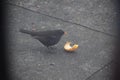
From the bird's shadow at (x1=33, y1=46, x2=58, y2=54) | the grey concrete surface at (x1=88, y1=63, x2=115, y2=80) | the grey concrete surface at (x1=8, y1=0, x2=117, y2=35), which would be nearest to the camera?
the grey concrete surface at (x1=88, y1=63, x2=115, y2=80)

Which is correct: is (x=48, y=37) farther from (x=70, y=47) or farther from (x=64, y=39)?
(x=64, y=39)

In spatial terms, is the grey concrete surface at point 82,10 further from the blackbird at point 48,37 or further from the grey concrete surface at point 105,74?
the grey concrete surface at point 105,74

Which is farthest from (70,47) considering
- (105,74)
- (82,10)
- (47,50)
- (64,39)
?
(82,10)

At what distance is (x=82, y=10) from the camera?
25.7 ft

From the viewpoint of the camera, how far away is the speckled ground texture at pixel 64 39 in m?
5.61

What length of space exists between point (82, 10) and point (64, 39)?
1.39 meters

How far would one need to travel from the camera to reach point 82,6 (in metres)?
7.99

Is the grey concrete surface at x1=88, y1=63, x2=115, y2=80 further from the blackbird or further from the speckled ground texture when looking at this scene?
the blackbird

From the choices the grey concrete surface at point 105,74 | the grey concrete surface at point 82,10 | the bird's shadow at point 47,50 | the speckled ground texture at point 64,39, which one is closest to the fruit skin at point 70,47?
the speckled ground texture at point 64,39

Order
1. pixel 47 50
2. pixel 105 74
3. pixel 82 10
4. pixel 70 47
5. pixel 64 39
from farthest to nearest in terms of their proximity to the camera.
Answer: pixel 82 10 → pixel 64 39 → pixel 47 50 → pixel 70 47 → pixel 105 74

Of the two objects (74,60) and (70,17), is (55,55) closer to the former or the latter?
(74,60)

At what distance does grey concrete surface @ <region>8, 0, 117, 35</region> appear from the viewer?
7.30 metres

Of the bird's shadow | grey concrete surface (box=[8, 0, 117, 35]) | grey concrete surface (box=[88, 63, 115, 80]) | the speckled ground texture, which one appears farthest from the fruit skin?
grey concrete surface (box=[8, 0, 117, 35])

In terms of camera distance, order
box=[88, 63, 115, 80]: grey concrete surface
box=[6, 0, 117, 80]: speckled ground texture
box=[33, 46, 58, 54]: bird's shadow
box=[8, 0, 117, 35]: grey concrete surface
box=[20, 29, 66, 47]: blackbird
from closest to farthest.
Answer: box=[88, 63, 115, 80]: grey concrete surface < box=[6, 0, 117, 80]: speckled ground texture < box=[20, 29, 66, 47]: blackbird < box=[33, 46, 58, 54]: bird's shadow < box=[8, 0, 117, 35]: grey concrete surface
